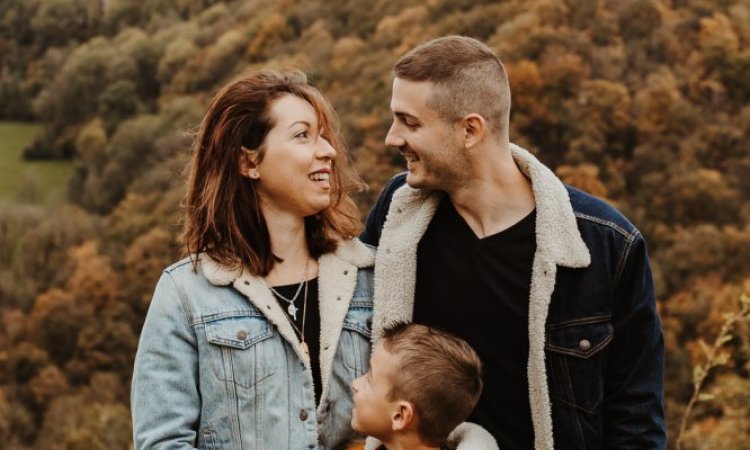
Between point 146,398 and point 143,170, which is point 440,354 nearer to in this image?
point 146,398

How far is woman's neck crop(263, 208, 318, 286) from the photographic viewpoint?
9.48ft

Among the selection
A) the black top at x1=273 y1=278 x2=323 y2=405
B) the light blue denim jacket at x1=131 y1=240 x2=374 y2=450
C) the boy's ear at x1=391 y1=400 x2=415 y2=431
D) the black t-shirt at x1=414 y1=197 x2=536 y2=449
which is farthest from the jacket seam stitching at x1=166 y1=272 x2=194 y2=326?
the black t-shirt at x1=414 y1=197 x2=536 y2=449

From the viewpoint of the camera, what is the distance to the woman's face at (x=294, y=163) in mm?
2840

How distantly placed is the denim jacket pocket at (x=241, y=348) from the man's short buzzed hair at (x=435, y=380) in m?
0.39

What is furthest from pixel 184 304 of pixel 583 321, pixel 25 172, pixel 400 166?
pixel 25 172

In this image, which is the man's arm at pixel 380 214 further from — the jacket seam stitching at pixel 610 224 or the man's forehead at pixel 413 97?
the jacket seam stitching at pixel 610 224

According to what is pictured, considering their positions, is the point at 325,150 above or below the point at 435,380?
above

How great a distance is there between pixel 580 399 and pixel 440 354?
555 millimetres

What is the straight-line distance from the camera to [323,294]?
284 cm

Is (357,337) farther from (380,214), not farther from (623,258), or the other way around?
(623,258)

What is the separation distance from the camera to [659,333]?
9.25 ft

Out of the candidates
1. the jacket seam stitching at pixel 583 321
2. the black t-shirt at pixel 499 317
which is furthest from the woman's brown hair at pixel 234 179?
the jacket seam stitching at pixel 583 321

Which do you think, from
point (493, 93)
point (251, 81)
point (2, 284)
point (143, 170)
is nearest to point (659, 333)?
point (493, 93)

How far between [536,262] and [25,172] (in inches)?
2561
